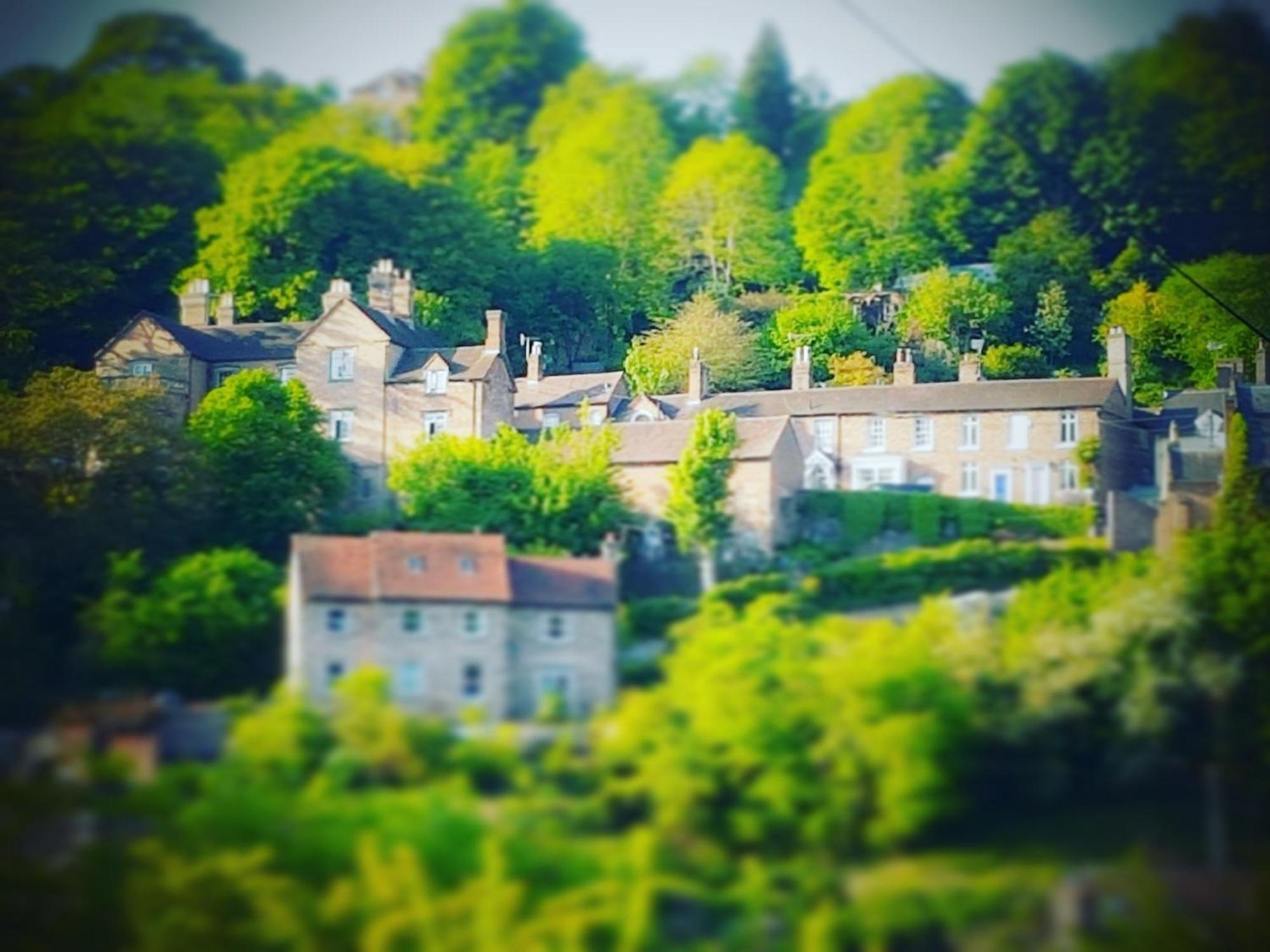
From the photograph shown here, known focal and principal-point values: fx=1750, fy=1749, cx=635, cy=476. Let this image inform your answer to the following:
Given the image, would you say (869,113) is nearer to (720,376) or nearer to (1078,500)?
(720,376)

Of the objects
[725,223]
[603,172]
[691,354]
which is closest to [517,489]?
[691,354]

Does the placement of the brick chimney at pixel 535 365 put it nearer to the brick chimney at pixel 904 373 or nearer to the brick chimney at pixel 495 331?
the brick chimney at pixel 495 331

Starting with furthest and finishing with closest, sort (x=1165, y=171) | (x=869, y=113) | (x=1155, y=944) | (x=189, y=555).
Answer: (x=869, y=113) → (x=1165, y=171) → (x=189, y=555) → (x=1155, y=944)

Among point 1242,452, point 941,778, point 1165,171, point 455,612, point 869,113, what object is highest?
point 869,113

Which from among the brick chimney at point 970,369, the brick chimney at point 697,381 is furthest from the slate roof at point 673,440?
the brick chimney at point 970,369

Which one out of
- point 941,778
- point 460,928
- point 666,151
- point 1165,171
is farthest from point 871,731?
point 666,151

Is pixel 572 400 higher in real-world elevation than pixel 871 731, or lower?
higher

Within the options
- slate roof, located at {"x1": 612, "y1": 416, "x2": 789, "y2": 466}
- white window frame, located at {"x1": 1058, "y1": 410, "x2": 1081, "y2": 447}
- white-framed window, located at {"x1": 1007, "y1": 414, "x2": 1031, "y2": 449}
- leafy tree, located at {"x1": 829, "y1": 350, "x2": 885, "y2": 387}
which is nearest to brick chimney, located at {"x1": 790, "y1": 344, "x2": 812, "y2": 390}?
leafy tree, located at {"x1": 829, "y1": 350, "x2": 885, "y2": 387}
